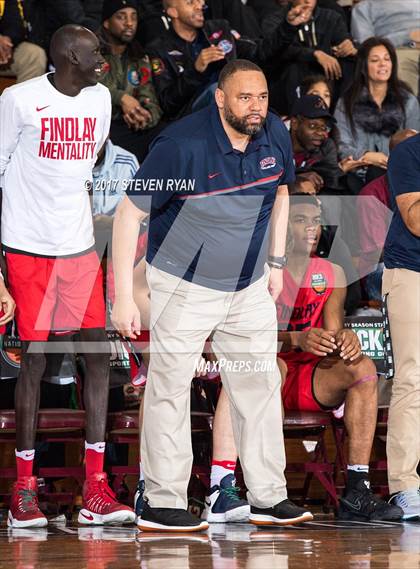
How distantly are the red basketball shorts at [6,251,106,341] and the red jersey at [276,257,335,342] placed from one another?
1151mm

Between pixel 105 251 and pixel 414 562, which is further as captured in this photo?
pixel 105 251

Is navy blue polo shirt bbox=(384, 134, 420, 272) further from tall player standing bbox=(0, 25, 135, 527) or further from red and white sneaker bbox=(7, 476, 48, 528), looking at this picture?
red and white sneaker bbox=(7, 476, 48, 528)

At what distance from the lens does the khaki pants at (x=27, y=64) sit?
25.9 feet

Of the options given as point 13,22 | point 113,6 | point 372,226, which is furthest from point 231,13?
point 372,226

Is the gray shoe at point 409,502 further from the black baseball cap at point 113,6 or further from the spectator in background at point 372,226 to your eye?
the black baseball cap at point 113,6

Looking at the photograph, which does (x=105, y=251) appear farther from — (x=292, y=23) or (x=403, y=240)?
(x=292, y=23)

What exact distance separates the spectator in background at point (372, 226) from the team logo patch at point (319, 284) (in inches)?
39.3

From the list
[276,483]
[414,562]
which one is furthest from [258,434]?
[414,562]

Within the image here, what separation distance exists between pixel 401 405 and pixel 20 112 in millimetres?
2189

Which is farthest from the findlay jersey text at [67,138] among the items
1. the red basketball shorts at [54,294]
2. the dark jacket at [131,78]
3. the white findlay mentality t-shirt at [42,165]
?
the dark jacket at [131,78]

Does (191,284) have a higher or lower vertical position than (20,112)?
lower

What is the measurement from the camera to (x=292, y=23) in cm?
844

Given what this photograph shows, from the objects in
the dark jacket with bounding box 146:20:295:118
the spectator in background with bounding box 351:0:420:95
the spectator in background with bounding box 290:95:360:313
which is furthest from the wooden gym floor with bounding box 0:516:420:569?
the spectator in background with bounding box 351:0:420:95

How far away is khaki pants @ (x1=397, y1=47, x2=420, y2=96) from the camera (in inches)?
357
